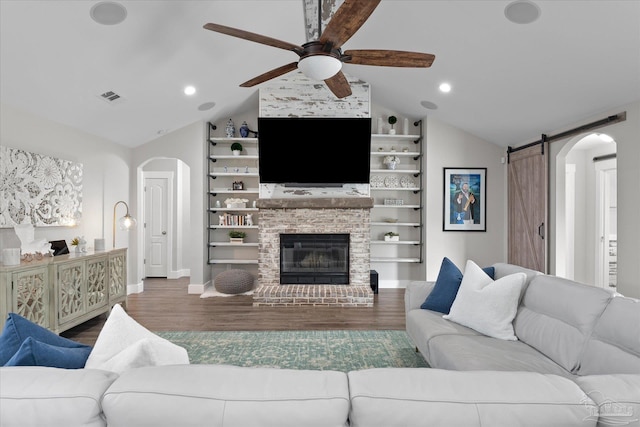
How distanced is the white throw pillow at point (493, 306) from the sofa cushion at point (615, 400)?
60.3 inches

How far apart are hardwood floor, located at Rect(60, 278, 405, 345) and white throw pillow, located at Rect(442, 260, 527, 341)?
1565 millimetres

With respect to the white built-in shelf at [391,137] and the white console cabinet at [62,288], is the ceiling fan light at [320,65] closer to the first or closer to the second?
the white console cabinet at [62,288]

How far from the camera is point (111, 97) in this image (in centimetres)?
417

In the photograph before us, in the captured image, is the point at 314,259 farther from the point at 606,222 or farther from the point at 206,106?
the point at 606,222

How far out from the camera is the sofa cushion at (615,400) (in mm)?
877

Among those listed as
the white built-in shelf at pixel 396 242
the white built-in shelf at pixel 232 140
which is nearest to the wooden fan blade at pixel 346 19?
the white built-in shelf at pixel 232 140

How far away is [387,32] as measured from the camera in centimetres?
406

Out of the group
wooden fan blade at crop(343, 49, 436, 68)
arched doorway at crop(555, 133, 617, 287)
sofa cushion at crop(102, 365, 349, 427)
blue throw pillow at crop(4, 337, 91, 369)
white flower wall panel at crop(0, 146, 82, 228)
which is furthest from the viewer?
arched doorway at crop(555, 133, 617, 287)

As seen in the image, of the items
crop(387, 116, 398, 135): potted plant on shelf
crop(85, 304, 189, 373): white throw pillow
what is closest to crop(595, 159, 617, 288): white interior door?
crop(387, 116, 398, 135): potted plant on shelf

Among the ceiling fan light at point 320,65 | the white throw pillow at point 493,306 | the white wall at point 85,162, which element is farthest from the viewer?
the white wall at point 85,162

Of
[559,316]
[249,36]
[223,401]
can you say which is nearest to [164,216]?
[249,36]

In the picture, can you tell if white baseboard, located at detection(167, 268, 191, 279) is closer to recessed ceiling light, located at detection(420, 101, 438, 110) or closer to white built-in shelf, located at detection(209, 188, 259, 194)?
white built-in shelf, located at detection(209, 188, 259, 194)

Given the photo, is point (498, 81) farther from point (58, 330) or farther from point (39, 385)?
point (58, 330)

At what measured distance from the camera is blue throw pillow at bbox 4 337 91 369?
1034 millimetres
